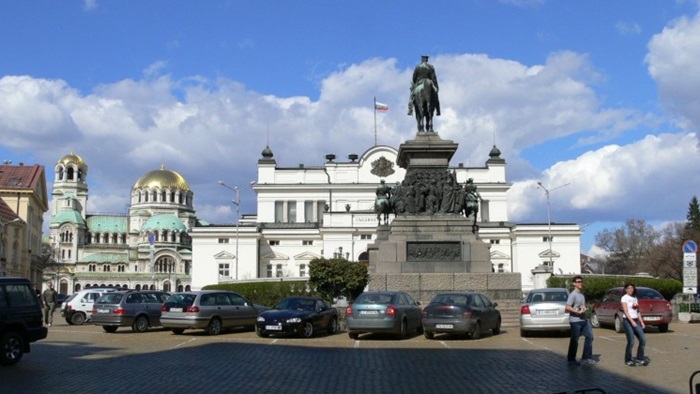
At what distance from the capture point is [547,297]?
74.7ft

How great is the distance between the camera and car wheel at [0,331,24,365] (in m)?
16.0

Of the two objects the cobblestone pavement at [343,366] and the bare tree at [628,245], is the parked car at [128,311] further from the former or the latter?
the bare tree at [628,245]

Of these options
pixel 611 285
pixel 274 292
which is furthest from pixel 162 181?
pixel 611 285

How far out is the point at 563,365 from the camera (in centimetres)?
1570

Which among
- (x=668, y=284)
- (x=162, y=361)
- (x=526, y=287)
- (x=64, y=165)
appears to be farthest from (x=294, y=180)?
(x=64, y=165)

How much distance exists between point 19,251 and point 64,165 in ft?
256

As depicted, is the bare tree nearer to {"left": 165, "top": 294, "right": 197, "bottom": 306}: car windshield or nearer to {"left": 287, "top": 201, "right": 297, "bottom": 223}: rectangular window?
{"left": 287, "top": 201, "right": 297, "bottom": 223}: rectangular window

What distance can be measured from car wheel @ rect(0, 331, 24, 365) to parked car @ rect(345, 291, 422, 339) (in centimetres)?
927

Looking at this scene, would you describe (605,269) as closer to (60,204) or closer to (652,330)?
(652,330)

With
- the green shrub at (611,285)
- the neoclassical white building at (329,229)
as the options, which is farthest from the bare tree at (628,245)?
the green shrub at (611,285)

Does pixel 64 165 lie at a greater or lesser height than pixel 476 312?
greater

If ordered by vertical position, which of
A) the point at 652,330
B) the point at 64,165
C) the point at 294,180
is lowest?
the point at 652,330

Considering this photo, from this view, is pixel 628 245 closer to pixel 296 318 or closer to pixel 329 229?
pixel 329 229

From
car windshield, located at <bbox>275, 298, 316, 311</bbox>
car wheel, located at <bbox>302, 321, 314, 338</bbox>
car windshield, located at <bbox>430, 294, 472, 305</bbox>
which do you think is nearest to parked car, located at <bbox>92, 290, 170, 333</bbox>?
car windshield, located at <bbox>275, 298, 316, 311</bbox>
